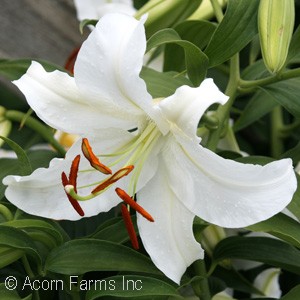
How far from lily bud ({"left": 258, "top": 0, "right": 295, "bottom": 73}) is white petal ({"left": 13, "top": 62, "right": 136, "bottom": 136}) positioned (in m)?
0.15

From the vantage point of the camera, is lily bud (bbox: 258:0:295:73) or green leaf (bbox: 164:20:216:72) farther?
green leaf (bbox: 164:20:216:72)

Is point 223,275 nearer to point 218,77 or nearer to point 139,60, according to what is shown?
point 218,77

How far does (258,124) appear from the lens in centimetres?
117

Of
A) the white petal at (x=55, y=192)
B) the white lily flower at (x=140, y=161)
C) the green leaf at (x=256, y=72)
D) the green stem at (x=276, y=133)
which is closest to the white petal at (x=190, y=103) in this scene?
the white lily flower at (x=140, y=161)

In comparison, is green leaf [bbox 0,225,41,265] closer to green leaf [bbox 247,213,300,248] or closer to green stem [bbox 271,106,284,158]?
green leaf [bbox 247,213,300,248]

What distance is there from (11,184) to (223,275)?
1.10 ft

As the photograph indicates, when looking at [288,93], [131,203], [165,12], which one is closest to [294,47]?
[288,93]

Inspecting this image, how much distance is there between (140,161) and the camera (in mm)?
700

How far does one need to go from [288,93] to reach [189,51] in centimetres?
13

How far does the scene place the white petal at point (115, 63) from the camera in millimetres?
607

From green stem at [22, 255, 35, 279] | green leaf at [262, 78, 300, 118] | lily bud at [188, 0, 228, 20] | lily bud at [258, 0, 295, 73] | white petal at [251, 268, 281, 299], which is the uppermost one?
lily bud at [258, 0, 295, 73]

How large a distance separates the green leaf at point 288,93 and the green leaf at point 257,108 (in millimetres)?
151

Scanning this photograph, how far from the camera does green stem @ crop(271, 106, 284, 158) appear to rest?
1.11 metres

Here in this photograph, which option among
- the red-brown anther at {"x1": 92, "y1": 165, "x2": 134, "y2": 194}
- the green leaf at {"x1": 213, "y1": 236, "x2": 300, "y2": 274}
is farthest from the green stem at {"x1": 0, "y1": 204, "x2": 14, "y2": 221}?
the green leaf at {"x1": 213, "y1": 236, "x2": 300, "y2": 274}
